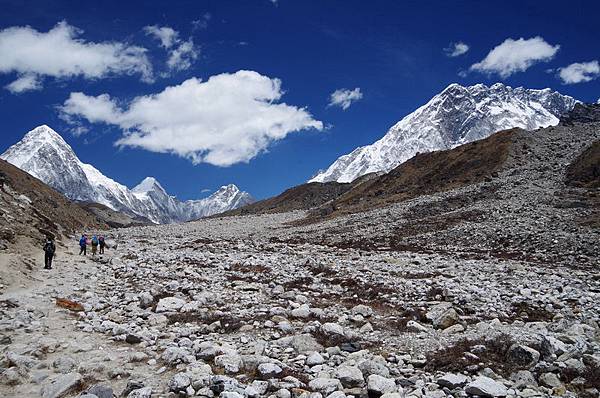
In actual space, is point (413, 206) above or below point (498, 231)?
above

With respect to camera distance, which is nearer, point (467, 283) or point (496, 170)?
point (467, 283)

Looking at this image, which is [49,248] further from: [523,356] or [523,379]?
[523,379]

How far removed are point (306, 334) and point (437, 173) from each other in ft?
245

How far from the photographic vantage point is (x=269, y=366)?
9844 millimetres

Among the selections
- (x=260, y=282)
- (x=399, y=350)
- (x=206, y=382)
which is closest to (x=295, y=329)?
(x=399, y=350)

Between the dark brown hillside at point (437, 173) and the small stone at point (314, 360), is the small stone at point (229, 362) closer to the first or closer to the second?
the small stone at point (314, 360)

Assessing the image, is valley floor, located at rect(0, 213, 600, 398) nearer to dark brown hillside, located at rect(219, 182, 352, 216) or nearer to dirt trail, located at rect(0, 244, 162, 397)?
dirt trail, located at rect(0, 244, 162, 397)

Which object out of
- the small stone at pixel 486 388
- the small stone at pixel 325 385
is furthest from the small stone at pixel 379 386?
the small stone at pixel 486 388

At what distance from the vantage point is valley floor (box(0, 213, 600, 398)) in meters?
9.10

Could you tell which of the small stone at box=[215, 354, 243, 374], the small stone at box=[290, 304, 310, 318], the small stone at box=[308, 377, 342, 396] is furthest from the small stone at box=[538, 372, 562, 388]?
the small stone at box=[290, 304, 310, 318]

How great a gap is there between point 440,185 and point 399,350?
217 feet

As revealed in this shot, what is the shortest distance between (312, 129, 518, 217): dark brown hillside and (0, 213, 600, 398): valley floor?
170 ft

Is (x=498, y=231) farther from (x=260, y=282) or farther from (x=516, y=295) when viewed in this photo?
(x=260, y=282)

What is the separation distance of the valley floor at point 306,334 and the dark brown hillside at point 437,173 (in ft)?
170
